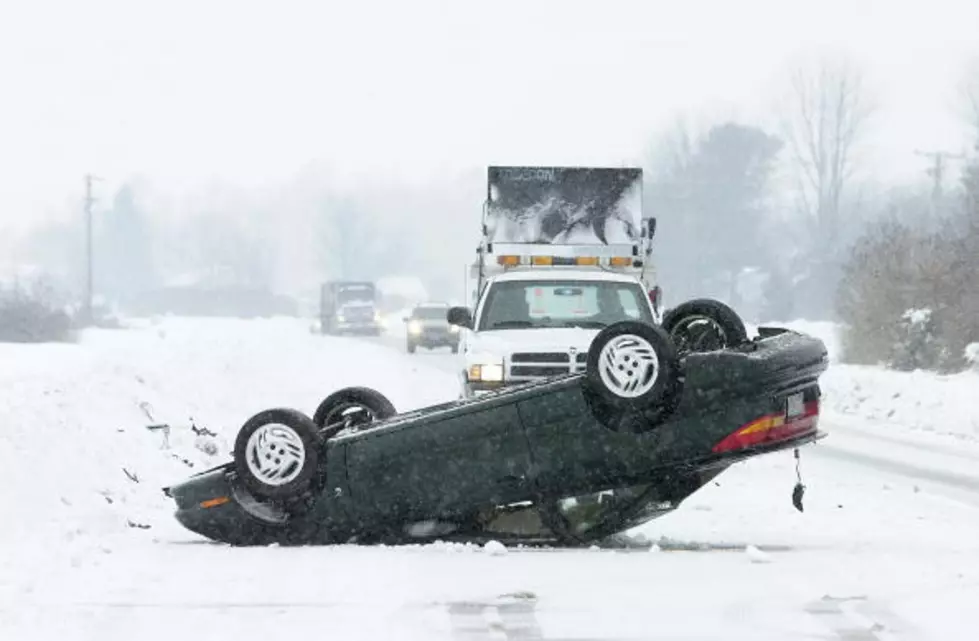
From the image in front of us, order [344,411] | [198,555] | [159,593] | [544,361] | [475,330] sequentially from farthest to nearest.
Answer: [475,330] → [544,361] → [344,411] → [198,555] → [159,593]

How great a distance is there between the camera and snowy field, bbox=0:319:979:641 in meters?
6.44

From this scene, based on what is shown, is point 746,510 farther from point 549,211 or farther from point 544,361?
point 549,211

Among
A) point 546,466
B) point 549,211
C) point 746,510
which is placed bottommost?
point 746,510

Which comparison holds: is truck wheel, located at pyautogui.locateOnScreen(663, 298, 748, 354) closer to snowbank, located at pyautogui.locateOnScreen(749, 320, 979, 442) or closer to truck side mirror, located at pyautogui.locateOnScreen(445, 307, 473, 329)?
truck side mirror, located at pyautogui.locateOnScreen(445, 307, 473, 329)

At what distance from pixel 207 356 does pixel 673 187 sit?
73389 mm

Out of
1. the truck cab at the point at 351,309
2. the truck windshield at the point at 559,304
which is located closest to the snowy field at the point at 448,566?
the truck windshield at the point at 559,304

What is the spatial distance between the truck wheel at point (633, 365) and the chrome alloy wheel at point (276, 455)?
1905 millimetres

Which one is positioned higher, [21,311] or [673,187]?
[673,187]

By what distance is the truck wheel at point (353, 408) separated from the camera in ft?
34.4

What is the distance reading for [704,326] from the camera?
32.2 feet

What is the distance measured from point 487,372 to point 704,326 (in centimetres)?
410

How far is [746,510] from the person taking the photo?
11.2m

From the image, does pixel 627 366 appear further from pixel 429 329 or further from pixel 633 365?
pixel 429 329

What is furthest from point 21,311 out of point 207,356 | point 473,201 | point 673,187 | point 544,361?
point 473,201
